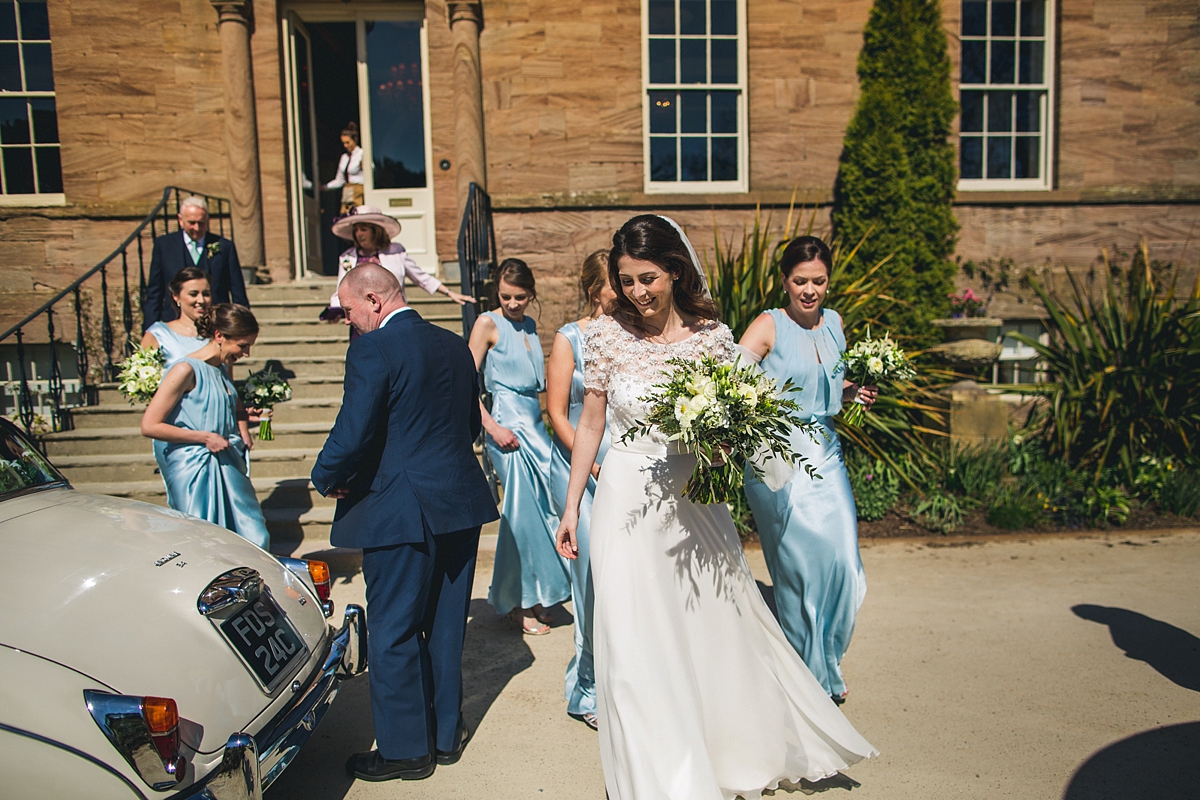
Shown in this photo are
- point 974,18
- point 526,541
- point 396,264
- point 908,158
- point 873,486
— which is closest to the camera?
point 526,541

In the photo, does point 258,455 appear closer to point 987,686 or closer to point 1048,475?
point 987,686

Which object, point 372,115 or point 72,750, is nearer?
point 72,750

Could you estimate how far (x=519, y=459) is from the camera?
4695mm

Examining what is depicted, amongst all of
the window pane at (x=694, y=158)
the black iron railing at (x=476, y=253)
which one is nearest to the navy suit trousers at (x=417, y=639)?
the black iron railing at (x=476, y=253)

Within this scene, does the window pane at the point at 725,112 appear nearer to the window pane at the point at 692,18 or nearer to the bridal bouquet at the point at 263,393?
the window pane at the point at 692,18

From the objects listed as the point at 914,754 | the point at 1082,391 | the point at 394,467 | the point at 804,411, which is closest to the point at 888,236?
the point at 1082,391

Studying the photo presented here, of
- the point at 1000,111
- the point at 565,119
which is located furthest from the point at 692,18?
the point at 1000,111

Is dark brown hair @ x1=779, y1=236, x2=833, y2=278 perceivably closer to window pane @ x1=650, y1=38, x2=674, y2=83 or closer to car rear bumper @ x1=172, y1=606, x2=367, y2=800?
car rear bumper @ x1=172, y1=606, x2=367, y2=800

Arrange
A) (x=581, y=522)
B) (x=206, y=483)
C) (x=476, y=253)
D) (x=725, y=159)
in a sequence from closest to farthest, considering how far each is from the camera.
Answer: (x=581, y=522), (x=206, y=483), (x=476, y=253), (x=725, y=159)

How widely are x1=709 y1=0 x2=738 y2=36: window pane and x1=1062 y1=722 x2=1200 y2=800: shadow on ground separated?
818 cm

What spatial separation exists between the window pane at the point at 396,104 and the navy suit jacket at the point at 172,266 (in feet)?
11.2

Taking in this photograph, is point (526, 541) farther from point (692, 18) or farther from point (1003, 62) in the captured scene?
point (1003, 62)

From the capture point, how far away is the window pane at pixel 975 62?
9586mm

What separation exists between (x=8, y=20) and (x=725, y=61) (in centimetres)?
815
